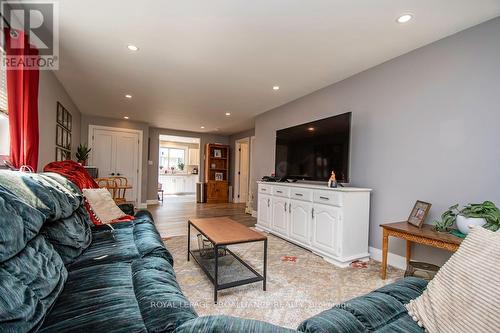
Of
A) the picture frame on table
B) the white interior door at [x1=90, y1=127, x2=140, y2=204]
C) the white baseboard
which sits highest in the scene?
the white interior door at [x1=90, y1=127, x2=140, y2=204]

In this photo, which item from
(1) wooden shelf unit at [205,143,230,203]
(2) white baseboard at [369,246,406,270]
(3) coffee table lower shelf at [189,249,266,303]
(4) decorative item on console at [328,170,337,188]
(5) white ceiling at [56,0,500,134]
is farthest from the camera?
(1) wooden shelf unit at [205,143,230,203]

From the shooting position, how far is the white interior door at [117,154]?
19.9ft

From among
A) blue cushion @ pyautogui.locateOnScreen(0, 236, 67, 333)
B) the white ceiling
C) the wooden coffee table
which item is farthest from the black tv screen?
blue cushion @ pyautogui.locateOnScreen(0, 236, 67, 333)

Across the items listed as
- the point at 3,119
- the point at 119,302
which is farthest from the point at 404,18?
the point at 3,119

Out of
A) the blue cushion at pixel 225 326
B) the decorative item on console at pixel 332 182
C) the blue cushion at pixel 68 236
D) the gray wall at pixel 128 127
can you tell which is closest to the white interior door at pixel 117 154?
the gray wall at pixel 128 127

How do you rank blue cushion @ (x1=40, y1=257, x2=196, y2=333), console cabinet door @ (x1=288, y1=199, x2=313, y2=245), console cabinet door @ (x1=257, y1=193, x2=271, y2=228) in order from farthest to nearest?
console cabinet door @ (x1=257, y1=193, x2=271, y2=228) < console cabinet door @ (x1=288, y1=199, x2=313, y2=245) < blue cushion @ (x1=40, y1=257, x2=196, y2=333)

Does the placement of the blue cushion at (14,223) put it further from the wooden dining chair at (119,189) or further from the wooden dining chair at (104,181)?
the wooden dining chair at (104,181)

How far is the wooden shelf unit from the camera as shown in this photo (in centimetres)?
790

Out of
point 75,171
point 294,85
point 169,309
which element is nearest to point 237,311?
point 169,309

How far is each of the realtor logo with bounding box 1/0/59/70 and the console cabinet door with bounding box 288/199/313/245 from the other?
323 cm

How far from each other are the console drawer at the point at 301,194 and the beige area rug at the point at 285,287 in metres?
0.72

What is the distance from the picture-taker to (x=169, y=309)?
3.06 feet

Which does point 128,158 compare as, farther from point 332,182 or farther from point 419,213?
point 419,213

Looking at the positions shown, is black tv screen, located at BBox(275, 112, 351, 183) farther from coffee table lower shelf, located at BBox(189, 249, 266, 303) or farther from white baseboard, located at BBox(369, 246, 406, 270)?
coffee table lower shelf, located at BBox(189, 249, 266, 303)
